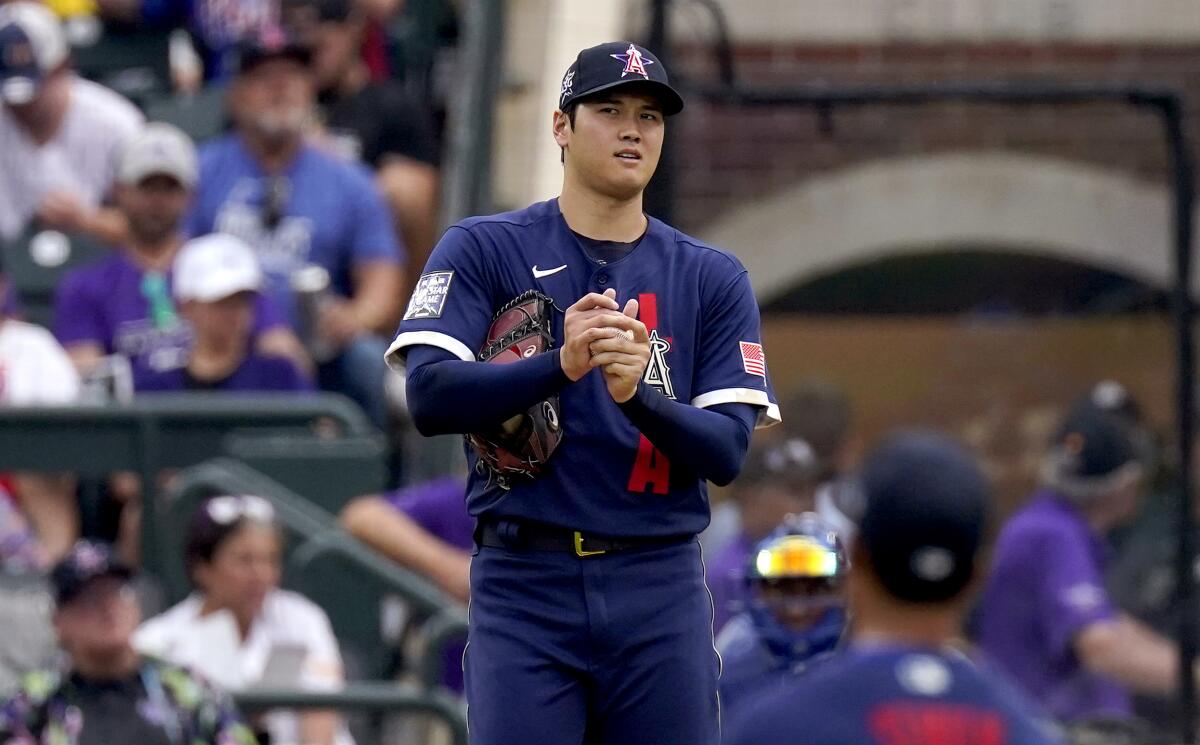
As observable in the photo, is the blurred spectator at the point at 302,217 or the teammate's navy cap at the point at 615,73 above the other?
the teammate's navy cap at the point at 615,73

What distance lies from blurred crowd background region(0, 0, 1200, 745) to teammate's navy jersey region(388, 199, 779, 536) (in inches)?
87.7

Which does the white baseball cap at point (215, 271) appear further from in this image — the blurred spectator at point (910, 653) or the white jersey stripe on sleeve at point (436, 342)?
the blurred spectator at point (910, 653)

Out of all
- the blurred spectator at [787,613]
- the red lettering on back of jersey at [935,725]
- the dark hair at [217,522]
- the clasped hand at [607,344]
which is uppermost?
the clasped hand at [607,344]

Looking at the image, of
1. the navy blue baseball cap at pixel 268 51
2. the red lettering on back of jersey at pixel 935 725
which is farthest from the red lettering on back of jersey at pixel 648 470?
the navy blue baseball cap at pixel 268 51

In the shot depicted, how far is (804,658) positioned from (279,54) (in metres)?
4.16

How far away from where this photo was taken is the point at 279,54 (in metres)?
9.14

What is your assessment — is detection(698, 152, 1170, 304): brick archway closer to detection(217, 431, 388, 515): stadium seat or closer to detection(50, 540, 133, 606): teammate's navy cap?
detection(217, 431, 388, 515): stadium seat

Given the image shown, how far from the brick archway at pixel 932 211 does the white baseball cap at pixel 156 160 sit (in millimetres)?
4610

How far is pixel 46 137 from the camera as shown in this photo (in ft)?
31.3

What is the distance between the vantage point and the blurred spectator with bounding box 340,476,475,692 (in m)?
7.60

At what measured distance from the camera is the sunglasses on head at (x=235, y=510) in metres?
7.44

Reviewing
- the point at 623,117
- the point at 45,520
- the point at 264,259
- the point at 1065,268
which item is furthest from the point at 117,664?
the point at 1065,268

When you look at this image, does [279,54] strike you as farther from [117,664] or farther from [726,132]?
[726,132]

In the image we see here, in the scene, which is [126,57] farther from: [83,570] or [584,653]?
[584,653]
